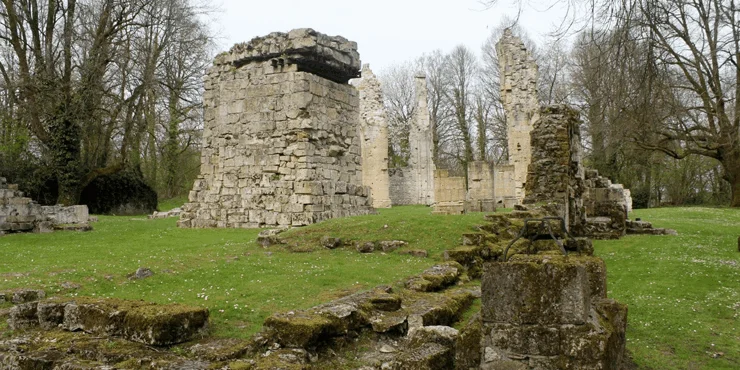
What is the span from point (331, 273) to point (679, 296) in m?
4.95

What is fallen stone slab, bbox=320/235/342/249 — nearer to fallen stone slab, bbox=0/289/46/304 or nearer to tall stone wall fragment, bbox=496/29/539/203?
fallen stone slab, bbox=0/289/46/304

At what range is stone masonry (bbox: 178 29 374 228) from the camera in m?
15.8

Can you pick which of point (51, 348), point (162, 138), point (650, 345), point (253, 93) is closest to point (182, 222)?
point (253, 93)

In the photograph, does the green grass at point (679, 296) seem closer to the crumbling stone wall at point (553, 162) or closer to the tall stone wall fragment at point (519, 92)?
the crumbling stone wall at point (553, 162)

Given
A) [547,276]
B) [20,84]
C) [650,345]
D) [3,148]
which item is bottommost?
[650,345]

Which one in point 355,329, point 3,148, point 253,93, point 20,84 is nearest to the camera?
point 355,329

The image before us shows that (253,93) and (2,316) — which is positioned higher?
(253,93)

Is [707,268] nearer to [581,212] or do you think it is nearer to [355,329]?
[581,212]

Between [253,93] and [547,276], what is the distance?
45.2 ft

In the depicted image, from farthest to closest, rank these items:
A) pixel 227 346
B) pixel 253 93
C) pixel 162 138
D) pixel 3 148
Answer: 1. pixel 162 138
2. pixel 3 148
3. pixel 253 93
4. pixel 227 346

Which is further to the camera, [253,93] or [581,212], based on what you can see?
[253,93]

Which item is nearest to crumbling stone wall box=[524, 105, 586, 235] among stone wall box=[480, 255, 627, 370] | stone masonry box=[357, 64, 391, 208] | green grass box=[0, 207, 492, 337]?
green grass box=[0, 207, 492, 337]

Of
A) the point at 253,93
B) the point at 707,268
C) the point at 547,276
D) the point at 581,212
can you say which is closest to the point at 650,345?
the point at 547,276

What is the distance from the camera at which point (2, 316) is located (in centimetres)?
617
